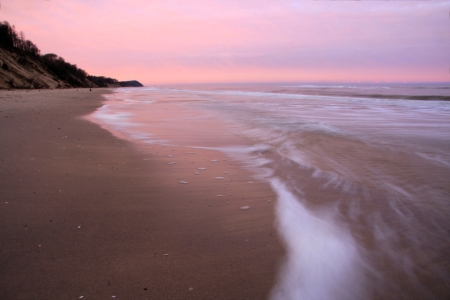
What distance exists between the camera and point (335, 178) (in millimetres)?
4391

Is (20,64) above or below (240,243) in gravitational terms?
above

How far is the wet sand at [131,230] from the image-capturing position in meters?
1.94

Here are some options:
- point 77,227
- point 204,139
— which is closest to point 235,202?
point 77,227

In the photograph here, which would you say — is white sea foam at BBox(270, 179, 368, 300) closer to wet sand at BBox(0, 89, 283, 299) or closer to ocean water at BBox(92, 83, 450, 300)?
ocean water at BBox(92, 83, 450, 300)

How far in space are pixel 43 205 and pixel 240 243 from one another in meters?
2.06

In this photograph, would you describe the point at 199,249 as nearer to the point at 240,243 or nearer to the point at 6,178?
the point at 240,243

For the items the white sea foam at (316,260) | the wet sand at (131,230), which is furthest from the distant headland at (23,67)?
the white sea foam at (316,260)

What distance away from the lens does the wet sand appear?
1.94 metres

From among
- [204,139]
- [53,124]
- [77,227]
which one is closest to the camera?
[77,227]

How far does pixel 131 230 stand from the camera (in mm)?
2619

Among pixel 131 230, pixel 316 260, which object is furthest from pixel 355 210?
pixel 131 230

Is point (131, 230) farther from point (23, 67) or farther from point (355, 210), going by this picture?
point (23, 67)

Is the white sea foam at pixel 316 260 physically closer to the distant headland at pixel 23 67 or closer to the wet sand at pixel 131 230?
the wet sand at pixel 131 230

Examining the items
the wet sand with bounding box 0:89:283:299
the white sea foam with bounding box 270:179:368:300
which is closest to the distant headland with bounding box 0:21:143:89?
the wet sand with bounding box 0:89:283:299
